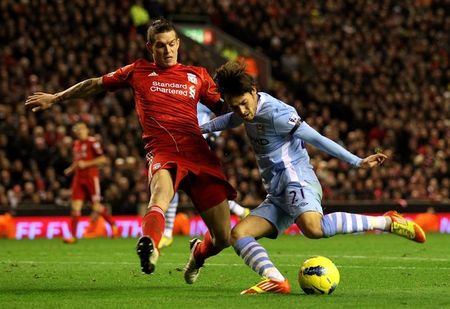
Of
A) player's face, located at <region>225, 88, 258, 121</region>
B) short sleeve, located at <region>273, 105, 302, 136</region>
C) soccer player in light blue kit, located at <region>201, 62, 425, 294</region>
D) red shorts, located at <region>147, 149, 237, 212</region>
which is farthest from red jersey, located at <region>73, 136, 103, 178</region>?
player's face, located at <region>225, 88, 258, 121</region>

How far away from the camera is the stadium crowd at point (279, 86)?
22672 millimetres

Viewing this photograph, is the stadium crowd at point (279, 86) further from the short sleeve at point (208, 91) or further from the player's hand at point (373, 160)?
the player's hand at point (373, 160)

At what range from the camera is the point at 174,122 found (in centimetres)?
995

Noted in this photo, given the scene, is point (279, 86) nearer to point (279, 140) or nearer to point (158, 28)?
point (279, 140)

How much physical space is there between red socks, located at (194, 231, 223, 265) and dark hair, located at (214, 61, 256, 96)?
1.53 m

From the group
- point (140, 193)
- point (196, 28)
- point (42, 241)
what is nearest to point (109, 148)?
A: point (140, 193)

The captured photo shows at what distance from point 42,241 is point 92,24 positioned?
27.0 ft

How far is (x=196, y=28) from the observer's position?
103 ft

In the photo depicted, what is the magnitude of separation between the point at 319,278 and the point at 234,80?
6.12ft

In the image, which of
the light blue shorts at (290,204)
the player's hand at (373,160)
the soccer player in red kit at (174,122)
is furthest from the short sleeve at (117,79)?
the player's hand at (373,160)

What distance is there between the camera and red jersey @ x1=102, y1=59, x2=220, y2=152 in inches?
390

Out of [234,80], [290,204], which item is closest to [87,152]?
[290,204]

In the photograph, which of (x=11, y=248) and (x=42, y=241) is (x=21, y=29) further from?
(x=11, y=248)

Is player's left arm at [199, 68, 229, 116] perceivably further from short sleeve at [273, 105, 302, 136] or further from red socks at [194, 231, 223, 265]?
red socks at [194, 231, 223, 265]
